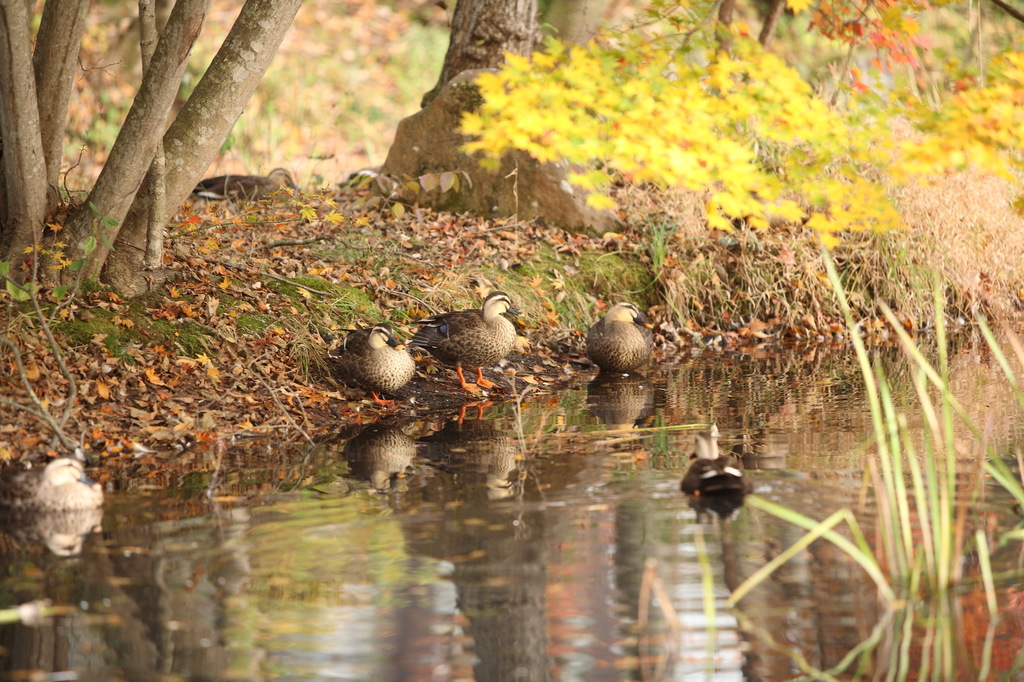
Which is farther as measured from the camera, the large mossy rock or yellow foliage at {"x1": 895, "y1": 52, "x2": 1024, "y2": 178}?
the large mossy rock

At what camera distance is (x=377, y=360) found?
7734 millimetres

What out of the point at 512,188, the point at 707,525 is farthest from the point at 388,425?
the point at 512,188

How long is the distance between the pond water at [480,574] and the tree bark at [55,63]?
270 centimetres

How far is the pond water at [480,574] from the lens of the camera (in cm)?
374

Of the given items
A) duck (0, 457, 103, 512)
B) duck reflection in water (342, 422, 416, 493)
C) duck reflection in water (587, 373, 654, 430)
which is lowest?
duck (0, 457, 103, 512)

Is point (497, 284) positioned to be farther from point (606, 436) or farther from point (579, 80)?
point (579, 80)

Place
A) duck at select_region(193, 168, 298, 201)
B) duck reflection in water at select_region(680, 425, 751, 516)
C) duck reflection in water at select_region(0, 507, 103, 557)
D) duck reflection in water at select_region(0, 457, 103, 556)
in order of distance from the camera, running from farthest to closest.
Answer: duck at select_region(193, 168, 298, 201), duck reflection in water at select_region(680, 425, 751, 516), duck reflection in water at select_region(0, 457, 103, 556), duck reflection in water at select_region(0, 507, 103, 557)

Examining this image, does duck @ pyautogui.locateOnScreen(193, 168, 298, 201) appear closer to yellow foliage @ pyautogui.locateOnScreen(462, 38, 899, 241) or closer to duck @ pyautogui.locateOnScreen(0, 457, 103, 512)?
yellow foliage @ pyautogui.locateOnScreen(462, 38, 899, 241)

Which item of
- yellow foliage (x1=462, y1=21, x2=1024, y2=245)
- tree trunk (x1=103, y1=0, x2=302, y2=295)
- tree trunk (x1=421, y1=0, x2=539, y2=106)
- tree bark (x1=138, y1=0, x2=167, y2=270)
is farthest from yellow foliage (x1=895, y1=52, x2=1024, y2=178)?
tree trunk (x1=421, y1=0, x2=539, y2=106)

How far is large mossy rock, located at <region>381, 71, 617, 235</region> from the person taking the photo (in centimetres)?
1187

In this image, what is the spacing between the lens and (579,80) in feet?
19.3

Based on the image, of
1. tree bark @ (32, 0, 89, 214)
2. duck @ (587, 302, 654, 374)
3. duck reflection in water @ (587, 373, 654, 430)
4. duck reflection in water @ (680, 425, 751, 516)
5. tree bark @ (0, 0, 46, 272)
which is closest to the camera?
duck reflection in water @ (680, 425, 751, 516)

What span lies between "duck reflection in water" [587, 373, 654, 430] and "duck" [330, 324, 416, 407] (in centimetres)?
152

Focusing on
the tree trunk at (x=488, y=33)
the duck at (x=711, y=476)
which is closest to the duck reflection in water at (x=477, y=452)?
the duck at (x=711, y=476)
